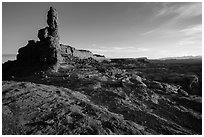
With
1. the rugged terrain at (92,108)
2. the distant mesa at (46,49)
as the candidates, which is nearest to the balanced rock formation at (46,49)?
the distant mesa at (46,49)

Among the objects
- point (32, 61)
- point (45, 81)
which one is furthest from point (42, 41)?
point (45, 81)

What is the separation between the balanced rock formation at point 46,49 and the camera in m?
36.8

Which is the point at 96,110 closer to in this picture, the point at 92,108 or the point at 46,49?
the point at 92,108

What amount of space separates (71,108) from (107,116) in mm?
3359

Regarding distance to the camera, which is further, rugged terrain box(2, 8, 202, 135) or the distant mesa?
the distant mesa

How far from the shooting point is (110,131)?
12539 millimetres

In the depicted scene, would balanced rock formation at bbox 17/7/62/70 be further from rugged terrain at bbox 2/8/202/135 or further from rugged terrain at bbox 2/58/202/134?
rugged terrain at bbox 2/58/202/134

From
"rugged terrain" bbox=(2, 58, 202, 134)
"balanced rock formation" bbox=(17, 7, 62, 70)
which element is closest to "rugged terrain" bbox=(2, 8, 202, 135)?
"rugged terrain" bbox=(2, 58, 202, 134)

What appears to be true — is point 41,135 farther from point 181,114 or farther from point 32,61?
point 32,61

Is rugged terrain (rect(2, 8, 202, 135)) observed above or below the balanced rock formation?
below

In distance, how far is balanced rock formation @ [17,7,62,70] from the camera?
36781 mm

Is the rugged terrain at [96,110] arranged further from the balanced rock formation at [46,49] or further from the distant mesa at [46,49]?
the balanced rock formation at [46,49]

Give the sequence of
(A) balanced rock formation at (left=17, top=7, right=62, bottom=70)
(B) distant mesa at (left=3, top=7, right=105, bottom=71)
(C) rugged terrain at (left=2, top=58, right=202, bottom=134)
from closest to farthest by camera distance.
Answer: (C) rugged terrain at (left=2, top=58, right=202, bottom=134)
(B) distant mesa at (left=3, top=7, right=105, bottom=71)
(A) balanced rock formation at (left=17, top=7, right=62, bottom=70)

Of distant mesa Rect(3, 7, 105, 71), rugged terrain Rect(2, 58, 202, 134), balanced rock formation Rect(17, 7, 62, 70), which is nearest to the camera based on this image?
rugged terrain Rect(2, 58, 202, 134)
